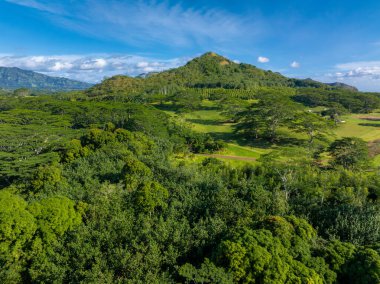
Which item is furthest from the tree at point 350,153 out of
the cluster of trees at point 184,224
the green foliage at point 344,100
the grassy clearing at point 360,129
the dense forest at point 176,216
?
the green foliage at point 344,100

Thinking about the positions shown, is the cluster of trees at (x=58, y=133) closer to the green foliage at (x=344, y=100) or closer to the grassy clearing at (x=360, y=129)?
the grassy clearing at (x=360, y=129)

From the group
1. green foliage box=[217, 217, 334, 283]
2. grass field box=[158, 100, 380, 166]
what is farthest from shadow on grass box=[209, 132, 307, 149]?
green foliage box=[217, 217, 334, 283]

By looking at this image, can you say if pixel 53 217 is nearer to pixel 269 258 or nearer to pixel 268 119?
pixel 269 258

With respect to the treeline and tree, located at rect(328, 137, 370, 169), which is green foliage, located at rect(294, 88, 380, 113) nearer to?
tree, located at rect(328, 137, 370, 169)

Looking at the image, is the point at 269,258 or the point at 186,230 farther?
the point at 186,230

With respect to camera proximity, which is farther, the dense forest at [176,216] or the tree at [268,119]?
the tree at [268,119]

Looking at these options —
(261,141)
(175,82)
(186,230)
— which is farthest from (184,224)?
(175,82)

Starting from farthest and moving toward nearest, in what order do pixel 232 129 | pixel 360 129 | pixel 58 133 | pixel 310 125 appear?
pixel 360 129 < pixel 232 129 < pixel 310 125 < pixel 58 133

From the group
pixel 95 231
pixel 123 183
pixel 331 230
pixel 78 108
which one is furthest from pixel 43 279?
pixel 78 108
